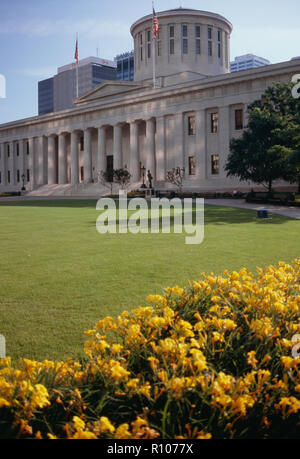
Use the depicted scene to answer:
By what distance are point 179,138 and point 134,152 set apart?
27.1 feet

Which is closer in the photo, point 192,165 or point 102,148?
point 192,165

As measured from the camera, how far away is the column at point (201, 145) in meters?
54.8

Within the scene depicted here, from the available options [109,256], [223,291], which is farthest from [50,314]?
[109,256]

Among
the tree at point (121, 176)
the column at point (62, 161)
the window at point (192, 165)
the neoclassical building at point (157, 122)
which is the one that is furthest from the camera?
the column at point (62, 161)

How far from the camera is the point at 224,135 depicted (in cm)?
5272

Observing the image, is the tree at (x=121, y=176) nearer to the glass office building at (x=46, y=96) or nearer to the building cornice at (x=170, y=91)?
the building cornice at (x=170, y=91)

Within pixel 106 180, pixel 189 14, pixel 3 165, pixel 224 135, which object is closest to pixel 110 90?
pixel 106 180

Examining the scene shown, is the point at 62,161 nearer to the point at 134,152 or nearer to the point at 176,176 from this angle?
the point at 134,152

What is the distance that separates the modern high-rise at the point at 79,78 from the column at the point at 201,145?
116 m

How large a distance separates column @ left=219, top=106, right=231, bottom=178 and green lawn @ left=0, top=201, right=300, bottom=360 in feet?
121

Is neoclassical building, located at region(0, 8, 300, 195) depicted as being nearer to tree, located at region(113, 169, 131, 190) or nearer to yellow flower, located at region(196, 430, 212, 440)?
tree, located at region(113, 169, 131, 190)

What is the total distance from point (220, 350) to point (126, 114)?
6270 centimetres

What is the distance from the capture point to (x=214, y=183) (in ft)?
175

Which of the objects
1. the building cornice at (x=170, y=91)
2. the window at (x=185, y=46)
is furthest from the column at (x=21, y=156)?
the window at (x=185, y=46)
